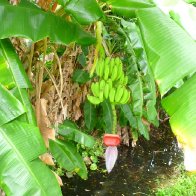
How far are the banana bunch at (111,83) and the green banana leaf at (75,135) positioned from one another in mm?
313

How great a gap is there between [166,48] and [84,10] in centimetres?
40

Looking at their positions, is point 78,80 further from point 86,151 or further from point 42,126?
point 86,151

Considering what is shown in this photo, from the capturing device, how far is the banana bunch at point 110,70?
1.67m

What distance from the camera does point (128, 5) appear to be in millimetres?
1249

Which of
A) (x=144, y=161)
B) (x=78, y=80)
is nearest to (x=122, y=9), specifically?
(x=78, y=80)

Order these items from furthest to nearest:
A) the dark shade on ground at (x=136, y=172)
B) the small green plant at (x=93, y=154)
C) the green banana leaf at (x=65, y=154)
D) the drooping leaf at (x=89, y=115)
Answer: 1. the small green plant at (x=93, y=154)
2. the dark shade on ground at (x=136, y=172)
3. the drooping leaf at (x=89, y=115)
4. the green banana leaf at (x=65, y=154)

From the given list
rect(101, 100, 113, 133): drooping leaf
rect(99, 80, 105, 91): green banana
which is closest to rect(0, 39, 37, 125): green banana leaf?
rect(99, 80, 105, 91): green banana

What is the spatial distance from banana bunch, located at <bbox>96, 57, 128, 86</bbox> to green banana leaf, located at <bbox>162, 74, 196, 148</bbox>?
2.19ft

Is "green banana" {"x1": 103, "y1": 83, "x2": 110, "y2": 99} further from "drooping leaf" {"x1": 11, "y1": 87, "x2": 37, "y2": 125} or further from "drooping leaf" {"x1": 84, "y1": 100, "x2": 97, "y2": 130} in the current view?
"drooping leaf" {"x1": 84, "y1": 100, "x2": 97, "y2": 130}

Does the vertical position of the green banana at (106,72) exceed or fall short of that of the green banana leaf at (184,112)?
it falls short

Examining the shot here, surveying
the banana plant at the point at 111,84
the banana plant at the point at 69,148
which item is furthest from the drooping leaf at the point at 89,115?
the banana plant at the point at 111,84

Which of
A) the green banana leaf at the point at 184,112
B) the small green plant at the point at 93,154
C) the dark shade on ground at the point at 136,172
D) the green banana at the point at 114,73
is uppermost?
the green banana leaf at the point at 184,112

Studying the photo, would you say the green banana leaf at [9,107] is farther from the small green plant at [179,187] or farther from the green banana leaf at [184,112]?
the small green plant at [179,187]

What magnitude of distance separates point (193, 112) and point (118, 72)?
0.75m
